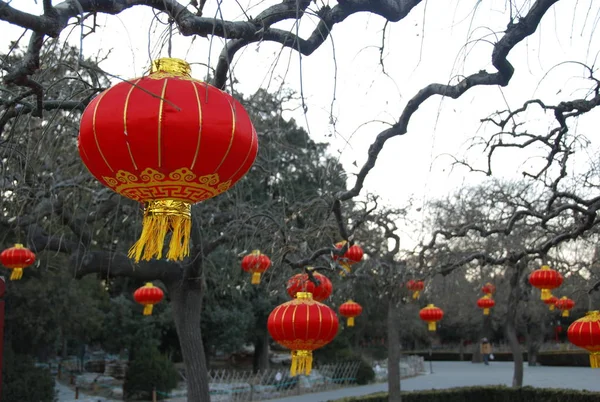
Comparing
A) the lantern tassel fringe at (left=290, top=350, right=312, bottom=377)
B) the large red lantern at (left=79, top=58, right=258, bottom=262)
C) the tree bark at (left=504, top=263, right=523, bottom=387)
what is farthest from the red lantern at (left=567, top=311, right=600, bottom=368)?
the large red lantern at (left=79, top=58, right=258, bottom=262)

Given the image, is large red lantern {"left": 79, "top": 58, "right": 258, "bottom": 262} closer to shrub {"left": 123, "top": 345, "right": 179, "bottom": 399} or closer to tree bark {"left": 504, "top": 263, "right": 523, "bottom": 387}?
tree bark {"left": 504, "top": 263, "right": 523, "bottom": 387}

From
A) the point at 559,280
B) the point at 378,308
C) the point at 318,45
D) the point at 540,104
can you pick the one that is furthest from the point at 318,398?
the point at 318,45

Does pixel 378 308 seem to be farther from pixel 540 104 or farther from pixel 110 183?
pixel 110 183

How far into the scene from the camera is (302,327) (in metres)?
6.38

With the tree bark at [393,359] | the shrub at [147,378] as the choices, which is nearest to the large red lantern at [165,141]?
the tree bark at [393,359]

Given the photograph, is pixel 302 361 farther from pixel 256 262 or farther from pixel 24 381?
pixel 24 381

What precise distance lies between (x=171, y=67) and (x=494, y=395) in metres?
14.3

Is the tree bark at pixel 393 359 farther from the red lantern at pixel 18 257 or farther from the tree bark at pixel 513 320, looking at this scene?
the red lantern at pixel 18 257

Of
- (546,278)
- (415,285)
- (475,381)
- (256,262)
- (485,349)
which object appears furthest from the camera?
(485,349)

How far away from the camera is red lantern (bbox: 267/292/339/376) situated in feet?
21.0

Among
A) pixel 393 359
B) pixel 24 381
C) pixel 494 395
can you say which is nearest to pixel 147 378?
pixel 24 381

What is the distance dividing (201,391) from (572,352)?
2604 cm

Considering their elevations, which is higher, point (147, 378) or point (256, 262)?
point (256, 262)

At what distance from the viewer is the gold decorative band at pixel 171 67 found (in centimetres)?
267
